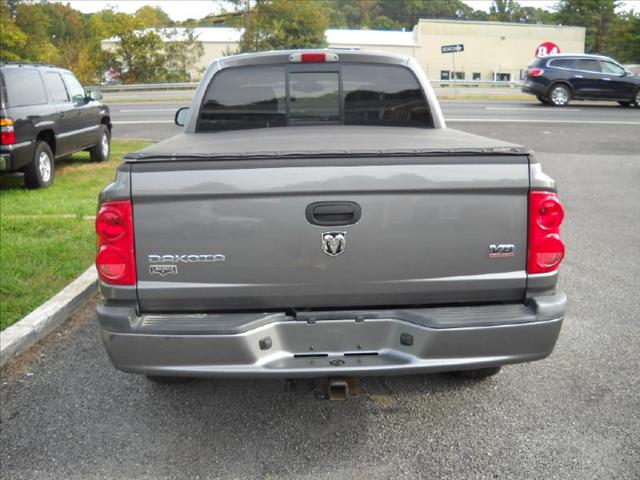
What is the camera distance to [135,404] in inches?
144

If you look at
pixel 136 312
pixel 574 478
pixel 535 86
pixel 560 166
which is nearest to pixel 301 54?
pixel 136 312

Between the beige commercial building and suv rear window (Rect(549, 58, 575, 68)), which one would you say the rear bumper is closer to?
suv rear window (Rect(549, 58, 575, 68))

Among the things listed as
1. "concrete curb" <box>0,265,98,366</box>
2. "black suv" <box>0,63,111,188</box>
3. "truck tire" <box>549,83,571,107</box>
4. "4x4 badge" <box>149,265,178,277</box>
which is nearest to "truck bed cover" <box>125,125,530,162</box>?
"4x4 badge" <box>149,265,178,277</box>

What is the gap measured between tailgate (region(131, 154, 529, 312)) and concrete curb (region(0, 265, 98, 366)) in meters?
1.86

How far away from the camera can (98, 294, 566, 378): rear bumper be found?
2.81 metres

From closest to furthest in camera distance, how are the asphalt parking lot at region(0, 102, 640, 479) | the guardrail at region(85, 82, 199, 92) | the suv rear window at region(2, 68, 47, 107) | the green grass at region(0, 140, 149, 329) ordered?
the asphalt parking lot at region(0, 102, 640, 479)
the green grass at region(0, 140, 149, 329)
the suv rear window at region(2, 68, 47, 107)
the guardrail at region(85, 82, 199, 92)

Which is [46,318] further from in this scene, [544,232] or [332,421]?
[544,232]

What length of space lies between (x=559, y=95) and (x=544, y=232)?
23100 millimetres

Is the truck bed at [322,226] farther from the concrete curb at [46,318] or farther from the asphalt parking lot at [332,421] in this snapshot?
the concrete curb at [46,318]

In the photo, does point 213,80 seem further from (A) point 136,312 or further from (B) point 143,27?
(B) point 143,27

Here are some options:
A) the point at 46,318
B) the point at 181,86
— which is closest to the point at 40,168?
the point at 46,318

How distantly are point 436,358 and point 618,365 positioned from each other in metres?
1.86

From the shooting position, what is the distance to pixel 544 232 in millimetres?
2865

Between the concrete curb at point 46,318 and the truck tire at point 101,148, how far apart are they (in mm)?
7296
